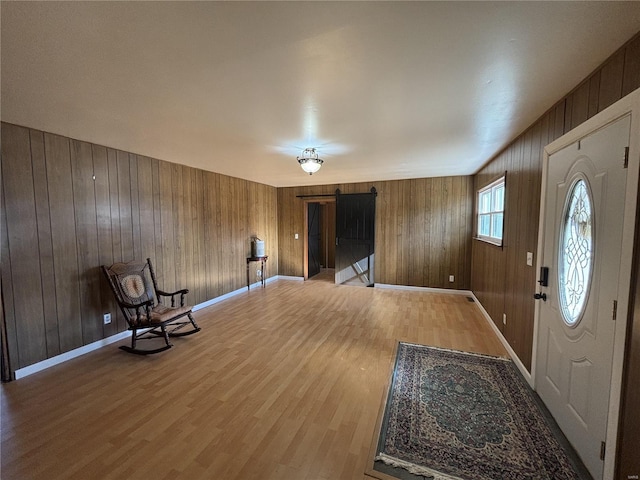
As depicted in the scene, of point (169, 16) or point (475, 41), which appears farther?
point (475, 41)

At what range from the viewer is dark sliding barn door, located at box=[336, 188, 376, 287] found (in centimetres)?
580

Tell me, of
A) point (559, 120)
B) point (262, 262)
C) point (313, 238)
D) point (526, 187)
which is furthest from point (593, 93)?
point (313, 238)

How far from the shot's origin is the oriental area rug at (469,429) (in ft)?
5.01

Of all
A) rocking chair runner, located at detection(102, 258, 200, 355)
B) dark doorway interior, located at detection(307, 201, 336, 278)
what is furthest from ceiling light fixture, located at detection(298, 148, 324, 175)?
dark doorway interior, located at detection(307, 201, 336, 278)

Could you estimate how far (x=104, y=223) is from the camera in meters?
3.10

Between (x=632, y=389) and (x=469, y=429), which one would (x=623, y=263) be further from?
(x=469, y=429)

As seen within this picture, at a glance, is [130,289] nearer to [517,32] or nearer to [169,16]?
[169,16]

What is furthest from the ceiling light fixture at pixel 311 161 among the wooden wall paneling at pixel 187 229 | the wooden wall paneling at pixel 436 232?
the wooden wall paneling at pixel 436 232

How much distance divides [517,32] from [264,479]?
263 centimetres

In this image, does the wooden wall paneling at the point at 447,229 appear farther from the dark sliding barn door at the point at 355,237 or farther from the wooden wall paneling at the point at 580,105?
the wooden wall paneling at the point at 580,105

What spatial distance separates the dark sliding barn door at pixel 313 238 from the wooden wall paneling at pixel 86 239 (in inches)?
168

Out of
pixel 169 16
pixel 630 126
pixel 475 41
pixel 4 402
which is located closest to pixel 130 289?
pixel 4 402

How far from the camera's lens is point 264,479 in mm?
1473

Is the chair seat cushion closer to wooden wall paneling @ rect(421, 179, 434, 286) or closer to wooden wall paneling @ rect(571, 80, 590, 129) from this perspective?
wooden wall paneling @ rect(571, 80, 590, 129)
